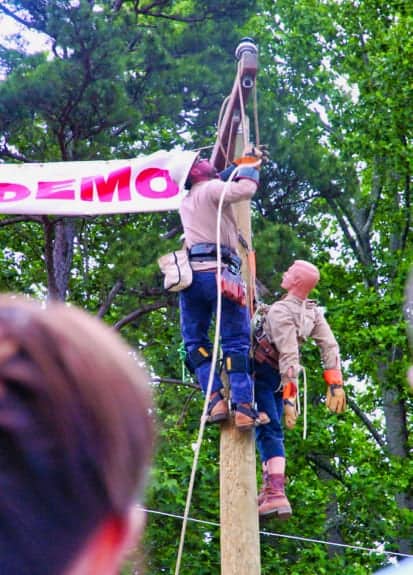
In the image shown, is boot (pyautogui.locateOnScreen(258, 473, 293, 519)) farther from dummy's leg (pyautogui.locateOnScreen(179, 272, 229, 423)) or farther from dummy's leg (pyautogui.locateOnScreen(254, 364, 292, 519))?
dummy's leg (pyautogui.locateOnScreen(179, 272, 229, 423))

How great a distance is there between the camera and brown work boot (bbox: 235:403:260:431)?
5883 millimetres

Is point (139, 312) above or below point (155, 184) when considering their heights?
above

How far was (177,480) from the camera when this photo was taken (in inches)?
508

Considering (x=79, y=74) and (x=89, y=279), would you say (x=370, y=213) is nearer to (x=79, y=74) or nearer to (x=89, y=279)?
(x=89, y=279)

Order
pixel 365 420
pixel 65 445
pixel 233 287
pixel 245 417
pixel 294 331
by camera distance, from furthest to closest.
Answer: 1. pixel 365 420
2. pixel 294 331
3. pixel 233 287
4. pixel 245 417
5. pixel 65 445

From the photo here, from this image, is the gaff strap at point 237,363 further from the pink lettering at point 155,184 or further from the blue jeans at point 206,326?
the pink lettering at point 155,184

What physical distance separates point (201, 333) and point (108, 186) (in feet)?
7.95

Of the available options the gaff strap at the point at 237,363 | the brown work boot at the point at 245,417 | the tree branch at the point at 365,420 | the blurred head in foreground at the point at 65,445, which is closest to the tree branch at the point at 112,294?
the tree branch at the point at 365,420

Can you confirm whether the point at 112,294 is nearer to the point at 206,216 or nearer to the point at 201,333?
the point at 201,333

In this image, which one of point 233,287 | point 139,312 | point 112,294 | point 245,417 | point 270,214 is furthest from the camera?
point 270,214

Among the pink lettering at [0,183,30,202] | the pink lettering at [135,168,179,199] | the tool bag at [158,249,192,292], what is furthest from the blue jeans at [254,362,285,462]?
the pink lettering at [0,183,30,202]

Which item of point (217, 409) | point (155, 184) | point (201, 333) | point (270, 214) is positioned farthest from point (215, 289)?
point (270, 214)

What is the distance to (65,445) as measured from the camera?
995mm

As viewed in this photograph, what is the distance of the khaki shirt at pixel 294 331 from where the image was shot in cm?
621
